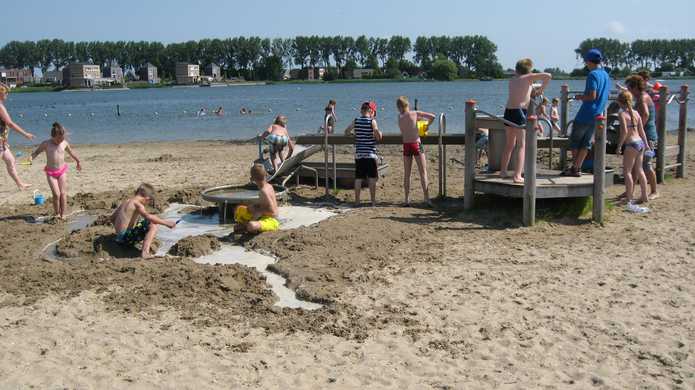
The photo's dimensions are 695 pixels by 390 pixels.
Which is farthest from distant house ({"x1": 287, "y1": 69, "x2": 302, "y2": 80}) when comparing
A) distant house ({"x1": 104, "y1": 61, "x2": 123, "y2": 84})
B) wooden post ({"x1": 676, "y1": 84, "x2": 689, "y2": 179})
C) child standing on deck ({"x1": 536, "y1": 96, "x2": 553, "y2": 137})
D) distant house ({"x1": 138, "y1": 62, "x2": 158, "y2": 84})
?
wooden post ({"x1": 676, "y1": 84, "x2": 689, "y2": 179})

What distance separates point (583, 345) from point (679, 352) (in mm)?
657

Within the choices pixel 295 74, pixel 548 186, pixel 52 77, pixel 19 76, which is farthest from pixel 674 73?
pixel 19 76

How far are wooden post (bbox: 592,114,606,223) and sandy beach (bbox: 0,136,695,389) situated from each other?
244mm

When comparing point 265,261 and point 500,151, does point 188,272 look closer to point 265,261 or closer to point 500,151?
point 265,261

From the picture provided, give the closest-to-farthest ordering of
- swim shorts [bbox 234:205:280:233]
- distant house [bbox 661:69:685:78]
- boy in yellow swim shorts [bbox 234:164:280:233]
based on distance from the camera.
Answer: boy in yellow swim shorts [bbox 234:164:280:233], swim shorts [bbox 234:205:280:233], distant house [bbox 661:69:685:78]

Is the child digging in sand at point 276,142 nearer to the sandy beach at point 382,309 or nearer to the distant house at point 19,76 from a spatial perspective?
the sandy beach at point 382,309

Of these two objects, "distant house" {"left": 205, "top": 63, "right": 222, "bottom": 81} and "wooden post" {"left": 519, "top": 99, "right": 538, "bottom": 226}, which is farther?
"distant house" {"left": 205, "top": 63, "right": 222, "bottom": 81}

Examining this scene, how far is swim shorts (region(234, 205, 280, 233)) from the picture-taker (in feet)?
28.7

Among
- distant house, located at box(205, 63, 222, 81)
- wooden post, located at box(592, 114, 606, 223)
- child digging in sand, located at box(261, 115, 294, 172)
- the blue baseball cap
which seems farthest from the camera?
distant house, located at box(205, 63, 222, 81)

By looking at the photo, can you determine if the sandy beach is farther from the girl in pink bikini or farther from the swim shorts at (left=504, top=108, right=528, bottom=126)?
the swim shorts at (left=504, top=108, right=528, bottom=126)

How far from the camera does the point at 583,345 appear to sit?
208 inches

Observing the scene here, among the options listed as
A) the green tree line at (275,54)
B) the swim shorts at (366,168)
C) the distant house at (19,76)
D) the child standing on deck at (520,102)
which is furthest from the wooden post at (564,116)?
the distant house at (19,76)

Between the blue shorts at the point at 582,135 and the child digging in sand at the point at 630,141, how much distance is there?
82 cm

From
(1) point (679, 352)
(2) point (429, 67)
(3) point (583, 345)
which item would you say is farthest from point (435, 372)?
(2) point (429, 67)
